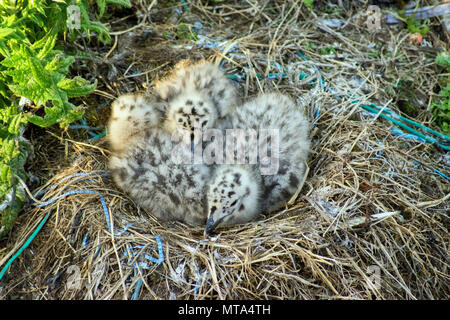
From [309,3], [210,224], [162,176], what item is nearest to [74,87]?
[162,176]

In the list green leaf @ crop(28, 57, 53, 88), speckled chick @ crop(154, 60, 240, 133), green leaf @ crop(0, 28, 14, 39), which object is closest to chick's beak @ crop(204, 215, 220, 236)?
speckled chick @ crop(154, 60, 240, 133)

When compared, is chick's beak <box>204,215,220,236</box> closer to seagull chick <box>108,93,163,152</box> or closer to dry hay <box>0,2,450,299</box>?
dry hay <box>0,2,450,299</box>

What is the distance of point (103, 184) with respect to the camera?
3.51m

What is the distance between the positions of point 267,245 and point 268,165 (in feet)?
2.59

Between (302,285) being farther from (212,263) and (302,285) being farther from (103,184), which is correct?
(103,184)

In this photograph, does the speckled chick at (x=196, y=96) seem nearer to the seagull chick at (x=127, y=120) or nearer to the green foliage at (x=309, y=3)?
the seagull chick at (x=127, y=120)

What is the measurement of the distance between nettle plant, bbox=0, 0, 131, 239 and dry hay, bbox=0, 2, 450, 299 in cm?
26

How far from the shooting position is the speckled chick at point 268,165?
3439 millimetres

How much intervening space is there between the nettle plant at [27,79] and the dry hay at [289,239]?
0.86 ft

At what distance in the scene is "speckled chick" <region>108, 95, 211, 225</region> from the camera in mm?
3402

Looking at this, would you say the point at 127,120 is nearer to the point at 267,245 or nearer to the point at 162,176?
the point at 162,176

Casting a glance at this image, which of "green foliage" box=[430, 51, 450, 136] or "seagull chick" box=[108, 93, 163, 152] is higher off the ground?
"green foliage" box=[430, 51, 450, 136]
